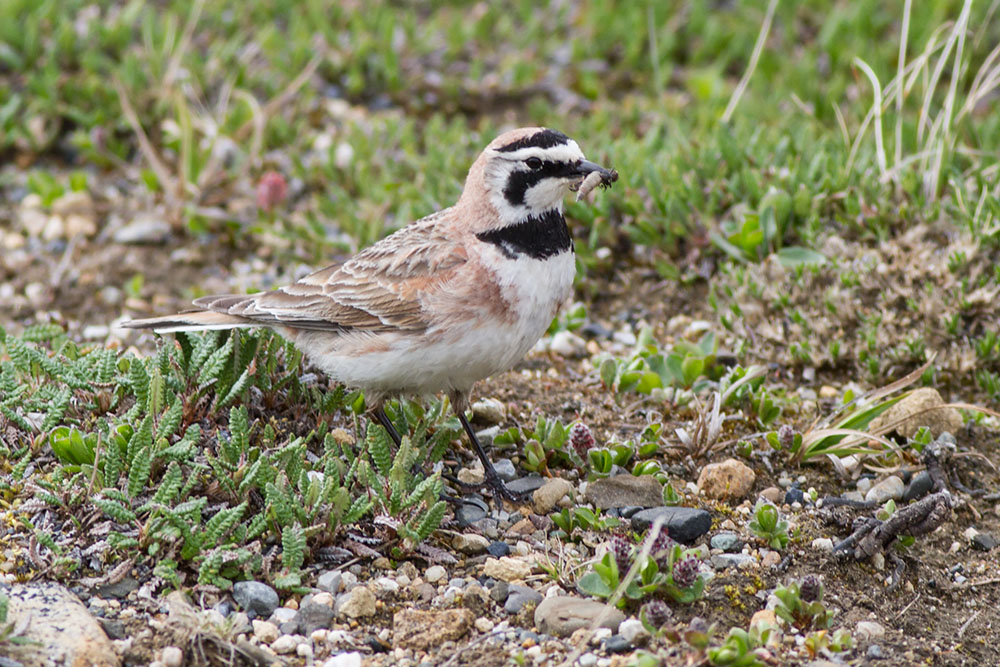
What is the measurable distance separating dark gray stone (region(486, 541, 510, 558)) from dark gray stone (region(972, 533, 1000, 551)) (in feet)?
6.26

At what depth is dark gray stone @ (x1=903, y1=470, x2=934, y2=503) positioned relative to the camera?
5016 millimetres

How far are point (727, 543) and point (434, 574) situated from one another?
1.16m

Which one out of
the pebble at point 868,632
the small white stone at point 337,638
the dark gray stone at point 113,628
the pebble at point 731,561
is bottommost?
the pebble at point 868,632

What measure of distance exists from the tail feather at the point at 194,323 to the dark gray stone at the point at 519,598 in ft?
5.82

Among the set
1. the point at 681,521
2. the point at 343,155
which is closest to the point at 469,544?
the point at 681,521

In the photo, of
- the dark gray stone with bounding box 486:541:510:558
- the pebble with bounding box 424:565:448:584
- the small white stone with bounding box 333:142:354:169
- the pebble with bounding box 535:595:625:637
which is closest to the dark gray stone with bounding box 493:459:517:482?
the dark gray stone with bounding box 486:541:510:558

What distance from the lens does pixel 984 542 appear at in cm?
476

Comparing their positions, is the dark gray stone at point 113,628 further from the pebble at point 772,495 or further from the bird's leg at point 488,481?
the pebble at point 772,495

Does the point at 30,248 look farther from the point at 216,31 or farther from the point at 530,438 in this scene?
the point at 530,438

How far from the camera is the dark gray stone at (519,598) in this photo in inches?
165

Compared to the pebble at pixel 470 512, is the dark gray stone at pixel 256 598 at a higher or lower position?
higher

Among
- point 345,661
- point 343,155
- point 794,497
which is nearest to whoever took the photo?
point 345,661

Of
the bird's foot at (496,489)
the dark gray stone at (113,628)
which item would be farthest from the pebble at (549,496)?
the dark gray stone at (113,628)

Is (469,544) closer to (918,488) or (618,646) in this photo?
(618,646)
